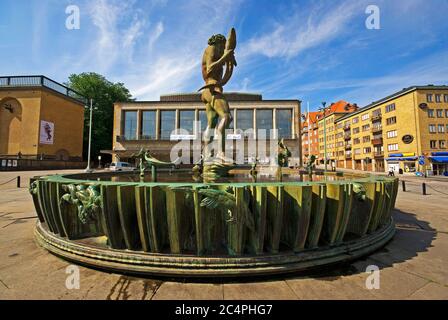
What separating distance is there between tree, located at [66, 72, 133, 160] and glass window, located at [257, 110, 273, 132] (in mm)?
34856

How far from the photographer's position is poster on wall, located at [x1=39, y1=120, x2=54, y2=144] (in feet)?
119

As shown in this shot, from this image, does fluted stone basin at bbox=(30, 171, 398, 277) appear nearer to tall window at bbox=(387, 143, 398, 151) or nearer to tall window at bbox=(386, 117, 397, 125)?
tall window at bbox=(387, 143, 398, 151)

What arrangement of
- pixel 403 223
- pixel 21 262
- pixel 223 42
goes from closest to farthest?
pixel 21 262 < pixel 403 223 < pixel 223 42

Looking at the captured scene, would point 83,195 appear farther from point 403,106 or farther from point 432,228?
point 403,106

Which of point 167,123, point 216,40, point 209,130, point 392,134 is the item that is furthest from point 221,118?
point 392,134

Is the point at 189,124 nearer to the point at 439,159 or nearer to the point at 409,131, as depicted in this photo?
the point at 409,131

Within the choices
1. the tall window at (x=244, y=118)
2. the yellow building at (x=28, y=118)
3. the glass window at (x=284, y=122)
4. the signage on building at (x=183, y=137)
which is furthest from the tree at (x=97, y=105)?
the glass window at (x=284, y=122)

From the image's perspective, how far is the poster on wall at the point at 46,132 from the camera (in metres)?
36.2

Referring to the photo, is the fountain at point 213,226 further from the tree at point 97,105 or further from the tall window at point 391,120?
the tree at point 97,105

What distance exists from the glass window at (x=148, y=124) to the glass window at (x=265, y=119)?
69.9 feet

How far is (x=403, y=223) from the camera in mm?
5984

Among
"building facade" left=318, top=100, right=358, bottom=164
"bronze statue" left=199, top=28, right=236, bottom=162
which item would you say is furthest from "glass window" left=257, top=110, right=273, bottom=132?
"bronze statue" left=199, top=28, right=236, bottom=162

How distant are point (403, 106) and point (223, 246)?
5084 cm

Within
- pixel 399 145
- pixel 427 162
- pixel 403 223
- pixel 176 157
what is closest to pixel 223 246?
pixel 403 223
